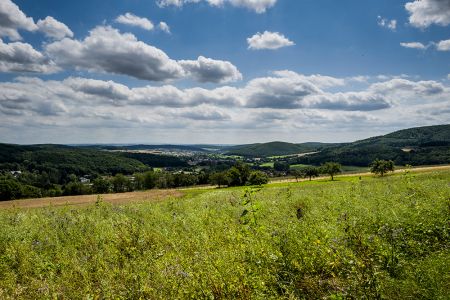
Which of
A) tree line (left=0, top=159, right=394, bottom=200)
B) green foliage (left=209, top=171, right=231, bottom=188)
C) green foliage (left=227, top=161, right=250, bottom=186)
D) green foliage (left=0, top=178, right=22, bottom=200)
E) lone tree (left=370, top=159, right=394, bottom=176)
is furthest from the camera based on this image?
green foliage (left=209, top=171, right=231, bottom=188)

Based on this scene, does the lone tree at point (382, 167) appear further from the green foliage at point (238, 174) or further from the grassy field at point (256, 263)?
the grassy field at point (256, 263)

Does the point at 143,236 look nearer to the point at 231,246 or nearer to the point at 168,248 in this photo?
the point at 168,248

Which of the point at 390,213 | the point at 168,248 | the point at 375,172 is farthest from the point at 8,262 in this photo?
the point at 375,172

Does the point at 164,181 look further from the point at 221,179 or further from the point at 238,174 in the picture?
the point at 238,174

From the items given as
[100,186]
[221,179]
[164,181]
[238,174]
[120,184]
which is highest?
[238,174]

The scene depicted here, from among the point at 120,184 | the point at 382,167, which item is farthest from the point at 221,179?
the point at 382,167

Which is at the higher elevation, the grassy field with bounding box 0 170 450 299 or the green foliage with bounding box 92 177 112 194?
the grassy field with bounding box 0 170 450 299

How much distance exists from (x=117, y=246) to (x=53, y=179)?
204m

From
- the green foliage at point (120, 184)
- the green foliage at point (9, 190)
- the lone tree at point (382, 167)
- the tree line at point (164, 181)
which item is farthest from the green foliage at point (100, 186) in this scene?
the lone tree at point (382, 167)

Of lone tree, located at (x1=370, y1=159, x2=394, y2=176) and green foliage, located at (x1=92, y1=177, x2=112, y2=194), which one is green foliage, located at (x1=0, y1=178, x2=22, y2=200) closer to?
green foliage, located at (x1=92, y1=177, x2=112, y2=194)

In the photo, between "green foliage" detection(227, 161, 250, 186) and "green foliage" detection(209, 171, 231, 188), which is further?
"green foliage" detection(209, 171, 231, 188)

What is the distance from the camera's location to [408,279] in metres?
6.03

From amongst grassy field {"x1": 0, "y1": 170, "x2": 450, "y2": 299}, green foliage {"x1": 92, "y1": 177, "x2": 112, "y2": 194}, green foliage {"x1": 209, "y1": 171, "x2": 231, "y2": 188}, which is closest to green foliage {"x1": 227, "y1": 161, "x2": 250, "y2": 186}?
green foliage {"x1": 209, "y1": 171, "x2": 231, "y2": 188}

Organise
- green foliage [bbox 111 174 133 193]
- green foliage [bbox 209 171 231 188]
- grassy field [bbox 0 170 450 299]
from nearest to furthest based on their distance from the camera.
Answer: grassy field [bbox 0 170 450 299]
green foliage [bbox 209 171 231 188]
green foliage [bbox 111 174 133 193]
